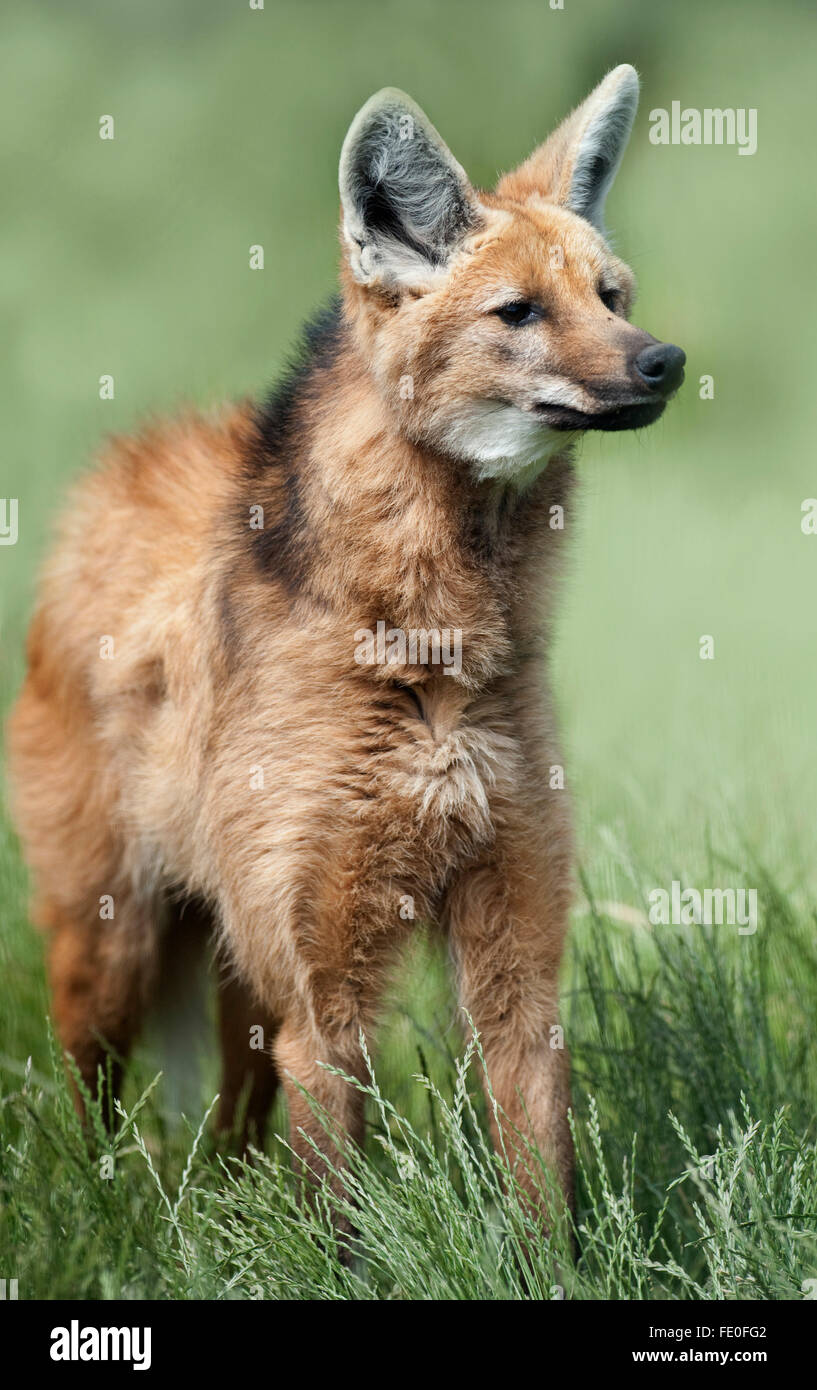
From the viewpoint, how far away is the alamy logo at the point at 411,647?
2.54 m

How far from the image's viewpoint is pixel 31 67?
6.47 m

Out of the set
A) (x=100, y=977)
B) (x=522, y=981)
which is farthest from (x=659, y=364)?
(x=100, y=977)

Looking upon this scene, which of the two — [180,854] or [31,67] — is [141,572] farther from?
[31,67]

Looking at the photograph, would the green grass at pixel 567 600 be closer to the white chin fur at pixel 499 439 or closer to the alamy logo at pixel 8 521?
the alamy logo at pixel 8 521

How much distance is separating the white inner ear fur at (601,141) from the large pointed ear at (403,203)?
0.37 meters

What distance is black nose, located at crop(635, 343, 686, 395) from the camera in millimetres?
2262

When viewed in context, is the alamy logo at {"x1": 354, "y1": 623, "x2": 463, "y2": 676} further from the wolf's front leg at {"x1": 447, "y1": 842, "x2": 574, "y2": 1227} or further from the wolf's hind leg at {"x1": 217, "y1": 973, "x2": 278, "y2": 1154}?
the wolf's hind leg at {"x1": 217, "y1": 973, "x2": 278, "y2": 1154}

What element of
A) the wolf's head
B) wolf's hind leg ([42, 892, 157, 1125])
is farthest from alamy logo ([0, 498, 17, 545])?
the wolf's head

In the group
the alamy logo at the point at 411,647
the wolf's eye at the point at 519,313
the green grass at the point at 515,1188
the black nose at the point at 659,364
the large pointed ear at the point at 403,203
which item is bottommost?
the green grass at the point at 515,1188

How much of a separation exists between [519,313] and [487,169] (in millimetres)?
2400

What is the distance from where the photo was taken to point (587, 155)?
2740 millimetres

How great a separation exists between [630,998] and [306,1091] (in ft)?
3.38
